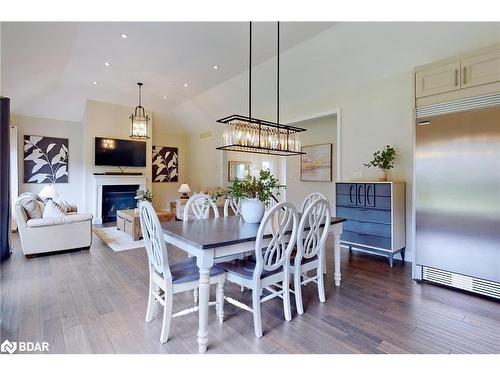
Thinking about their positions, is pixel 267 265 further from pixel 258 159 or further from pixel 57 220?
pixel 258 159

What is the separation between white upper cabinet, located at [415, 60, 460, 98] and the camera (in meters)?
2.76

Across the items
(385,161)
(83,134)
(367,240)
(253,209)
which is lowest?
(367,240)

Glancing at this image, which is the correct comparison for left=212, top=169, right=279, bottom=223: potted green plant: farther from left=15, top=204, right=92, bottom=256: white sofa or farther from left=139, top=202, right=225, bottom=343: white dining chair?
left=15, top=204, right=92, bottom=256: white sofa

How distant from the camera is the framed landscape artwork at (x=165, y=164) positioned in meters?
8.91

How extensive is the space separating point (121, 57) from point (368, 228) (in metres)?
4.98

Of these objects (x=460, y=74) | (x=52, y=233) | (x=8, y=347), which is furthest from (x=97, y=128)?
(x=460, y=74)

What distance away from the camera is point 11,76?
4789 millimetres

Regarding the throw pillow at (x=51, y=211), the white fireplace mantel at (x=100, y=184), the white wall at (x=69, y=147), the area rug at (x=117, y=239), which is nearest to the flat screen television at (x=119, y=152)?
the white fireplace mantel at (x=100, y=184)

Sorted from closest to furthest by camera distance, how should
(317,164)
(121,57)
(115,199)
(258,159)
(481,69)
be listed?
(481,69) < (121,57) < (317,164) < (115,199) < (258,159)

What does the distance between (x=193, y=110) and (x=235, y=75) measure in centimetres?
264

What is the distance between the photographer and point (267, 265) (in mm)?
2047
